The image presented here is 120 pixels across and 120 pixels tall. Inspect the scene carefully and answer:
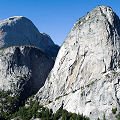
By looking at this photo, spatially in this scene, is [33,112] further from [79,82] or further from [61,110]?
[79,82]

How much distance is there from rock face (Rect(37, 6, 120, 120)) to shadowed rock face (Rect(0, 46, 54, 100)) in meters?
12.4

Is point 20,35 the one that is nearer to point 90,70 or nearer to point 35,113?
point 90,70

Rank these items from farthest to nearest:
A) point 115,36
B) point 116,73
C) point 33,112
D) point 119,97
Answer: point 115,36, point 33,112, point 116,73, point 119,97

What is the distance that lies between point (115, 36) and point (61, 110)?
38693 millimetres

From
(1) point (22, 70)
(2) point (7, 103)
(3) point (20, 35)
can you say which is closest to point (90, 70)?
(1) point (22, 70)

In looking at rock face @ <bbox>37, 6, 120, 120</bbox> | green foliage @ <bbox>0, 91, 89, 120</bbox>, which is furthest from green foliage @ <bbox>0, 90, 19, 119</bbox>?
rock face @ <bbox>37, 6, 120, 120</bbox>

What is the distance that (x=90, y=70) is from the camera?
8312 centimetres

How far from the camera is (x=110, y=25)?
291 ft

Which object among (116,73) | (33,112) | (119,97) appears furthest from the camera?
(33,112)

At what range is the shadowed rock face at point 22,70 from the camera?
9888 centimetres

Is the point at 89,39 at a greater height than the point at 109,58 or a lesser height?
greater

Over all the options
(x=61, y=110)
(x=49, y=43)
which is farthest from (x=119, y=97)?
(x=49, y=43)

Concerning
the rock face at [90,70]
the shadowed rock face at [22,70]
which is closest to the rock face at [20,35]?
the shadowed rock face at [22,70]

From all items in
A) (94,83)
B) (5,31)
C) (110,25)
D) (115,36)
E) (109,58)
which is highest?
(5,31)
